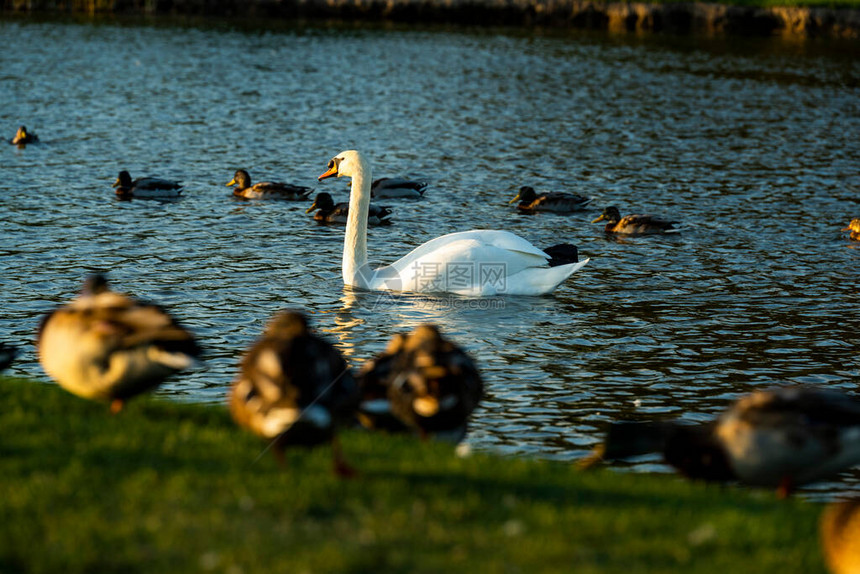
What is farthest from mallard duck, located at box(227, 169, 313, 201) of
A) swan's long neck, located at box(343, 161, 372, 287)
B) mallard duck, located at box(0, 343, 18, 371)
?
mallard duck, located at box(0, 343, 18, 371)

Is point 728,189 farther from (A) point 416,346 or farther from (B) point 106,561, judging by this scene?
(B) point 106,561

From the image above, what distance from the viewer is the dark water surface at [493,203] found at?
43.9 feet

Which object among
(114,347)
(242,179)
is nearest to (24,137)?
(242,179)

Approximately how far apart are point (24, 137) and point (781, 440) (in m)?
24.5

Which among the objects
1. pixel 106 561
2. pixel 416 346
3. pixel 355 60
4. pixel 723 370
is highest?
pixel 355 60

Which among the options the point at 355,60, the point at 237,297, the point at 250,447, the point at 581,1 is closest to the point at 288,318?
the point at 250,447

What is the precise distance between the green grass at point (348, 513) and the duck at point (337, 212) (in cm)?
1395

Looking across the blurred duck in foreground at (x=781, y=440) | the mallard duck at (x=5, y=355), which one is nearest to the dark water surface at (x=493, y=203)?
the mallard duck at (x=5, y=355)

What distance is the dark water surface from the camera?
527 inches

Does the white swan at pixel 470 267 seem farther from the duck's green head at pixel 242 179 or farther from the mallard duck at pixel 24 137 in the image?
the mallard duck at pixel 24 137

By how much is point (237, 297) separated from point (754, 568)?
36.4ft

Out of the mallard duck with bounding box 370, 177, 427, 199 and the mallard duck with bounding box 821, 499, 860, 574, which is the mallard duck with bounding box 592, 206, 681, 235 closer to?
the mallard duck with bounding box 370, 177, 427, 199

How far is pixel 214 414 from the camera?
8.53m

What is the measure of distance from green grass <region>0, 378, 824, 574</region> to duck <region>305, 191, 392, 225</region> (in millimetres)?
13954
